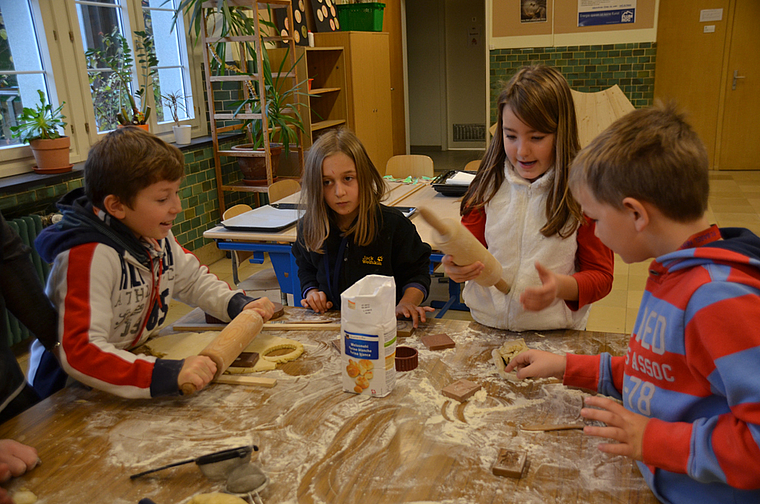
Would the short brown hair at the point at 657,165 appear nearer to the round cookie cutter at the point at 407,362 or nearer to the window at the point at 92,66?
the round cookie cutter at the point at 407,362

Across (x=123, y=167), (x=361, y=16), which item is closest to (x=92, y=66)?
(x=361, y=16)

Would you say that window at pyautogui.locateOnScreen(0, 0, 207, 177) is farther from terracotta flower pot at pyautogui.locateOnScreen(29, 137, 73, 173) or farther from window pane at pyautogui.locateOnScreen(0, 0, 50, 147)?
terracotta flower pot at pyautogui.locateOnScreen(29, 137, 73, 173)

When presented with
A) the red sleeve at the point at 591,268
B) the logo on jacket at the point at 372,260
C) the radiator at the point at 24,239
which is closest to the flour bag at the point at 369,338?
the red sleeve at the point at 591,268

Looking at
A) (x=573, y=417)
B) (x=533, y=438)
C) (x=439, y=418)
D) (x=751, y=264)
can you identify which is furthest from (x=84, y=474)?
(x=751, y=264)

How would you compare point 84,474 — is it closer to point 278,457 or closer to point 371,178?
point 278,457

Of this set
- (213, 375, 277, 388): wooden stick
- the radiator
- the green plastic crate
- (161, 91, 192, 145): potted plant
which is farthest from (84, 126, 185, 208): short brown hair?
the green plastic crate

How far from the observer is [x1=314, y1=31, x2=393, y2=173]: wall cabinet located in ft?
19.0

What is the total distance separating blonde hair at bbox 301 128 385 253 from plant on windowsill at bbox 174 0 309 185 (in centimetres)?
288

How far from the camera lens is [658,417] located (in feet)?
2.92

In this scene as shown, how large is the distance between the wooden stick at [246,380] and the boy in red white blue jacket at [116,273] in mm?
50

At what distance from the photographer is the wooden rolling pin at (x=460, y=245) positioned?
130cm

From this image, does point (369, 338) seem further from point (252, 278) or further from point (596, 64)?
point (596, 64)

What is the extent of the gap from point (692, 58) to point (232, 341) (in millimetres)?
7763

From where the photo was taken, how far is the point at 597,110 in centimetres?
492
